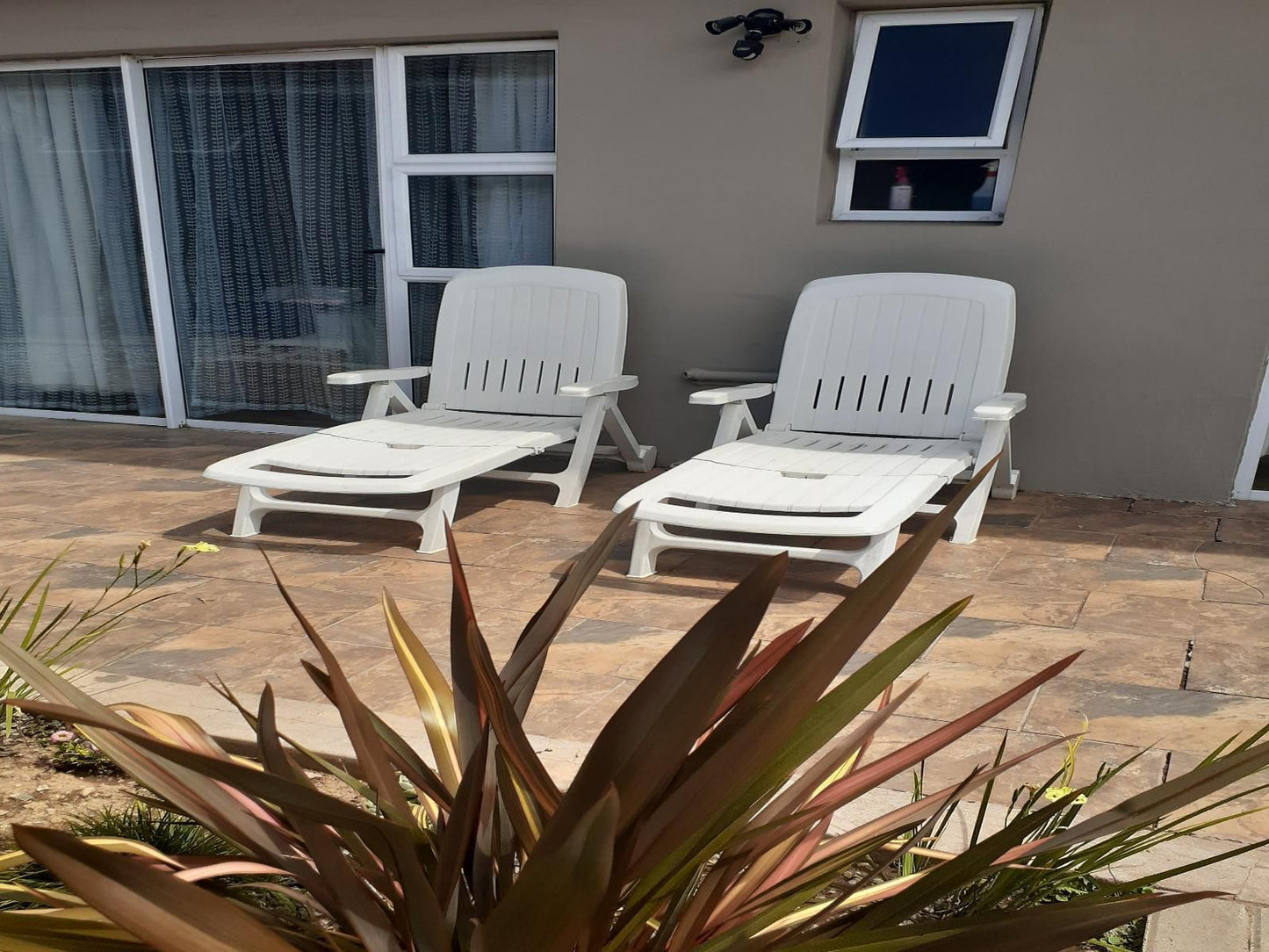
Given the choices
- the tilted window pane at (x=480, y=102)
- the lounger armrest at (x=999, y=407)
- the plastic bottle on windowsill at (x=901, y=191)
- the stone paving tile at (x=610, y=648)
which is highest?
the tilted window pane at (x=480, y=102)

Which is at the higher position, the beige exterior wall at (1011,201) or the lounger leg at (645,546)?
the beige exterior wall at (1011,201)

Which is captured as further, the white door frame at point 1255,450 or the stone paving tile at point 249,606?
the white door frame at point 1255,450

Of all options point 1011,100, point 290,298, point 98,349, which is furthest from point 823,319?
point 98,349

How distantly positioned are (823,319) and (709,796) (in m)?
3.93

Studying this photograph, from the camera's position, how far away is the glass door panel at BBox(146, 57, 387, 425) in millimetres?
5746

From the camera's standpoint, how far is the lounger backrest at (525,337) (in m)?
4.91

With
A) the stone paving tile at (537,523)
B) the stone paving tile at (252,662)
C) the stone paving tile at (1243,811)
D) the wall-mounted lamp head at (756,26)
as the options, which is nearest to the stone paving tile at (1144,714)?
the stone paving tile at (1243,811)

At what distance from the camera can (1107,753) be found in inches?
84.5

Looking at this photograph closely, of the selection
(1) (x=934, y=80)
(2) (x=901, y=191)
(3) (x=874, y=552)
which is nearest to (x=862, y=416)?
(2) (x=901, y=191)

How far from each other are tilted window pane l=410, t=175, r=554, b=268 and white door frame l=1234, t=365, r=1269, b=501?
340cm

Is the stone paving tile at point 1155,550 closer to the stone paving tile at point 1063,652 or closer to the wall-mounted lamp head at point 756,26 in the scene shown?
the stone paving tile at point 1063,652

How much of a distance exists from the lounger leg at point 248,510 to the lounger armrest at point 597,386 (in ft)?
4.01

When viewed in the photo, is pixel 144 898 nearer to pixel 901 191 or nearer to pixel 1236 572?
pixel 1236 572

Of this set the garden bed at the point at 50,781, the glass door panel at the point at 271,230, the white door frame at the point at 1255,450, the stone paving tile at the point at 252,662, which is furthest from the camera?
the glass door panel at the point at 271,230
